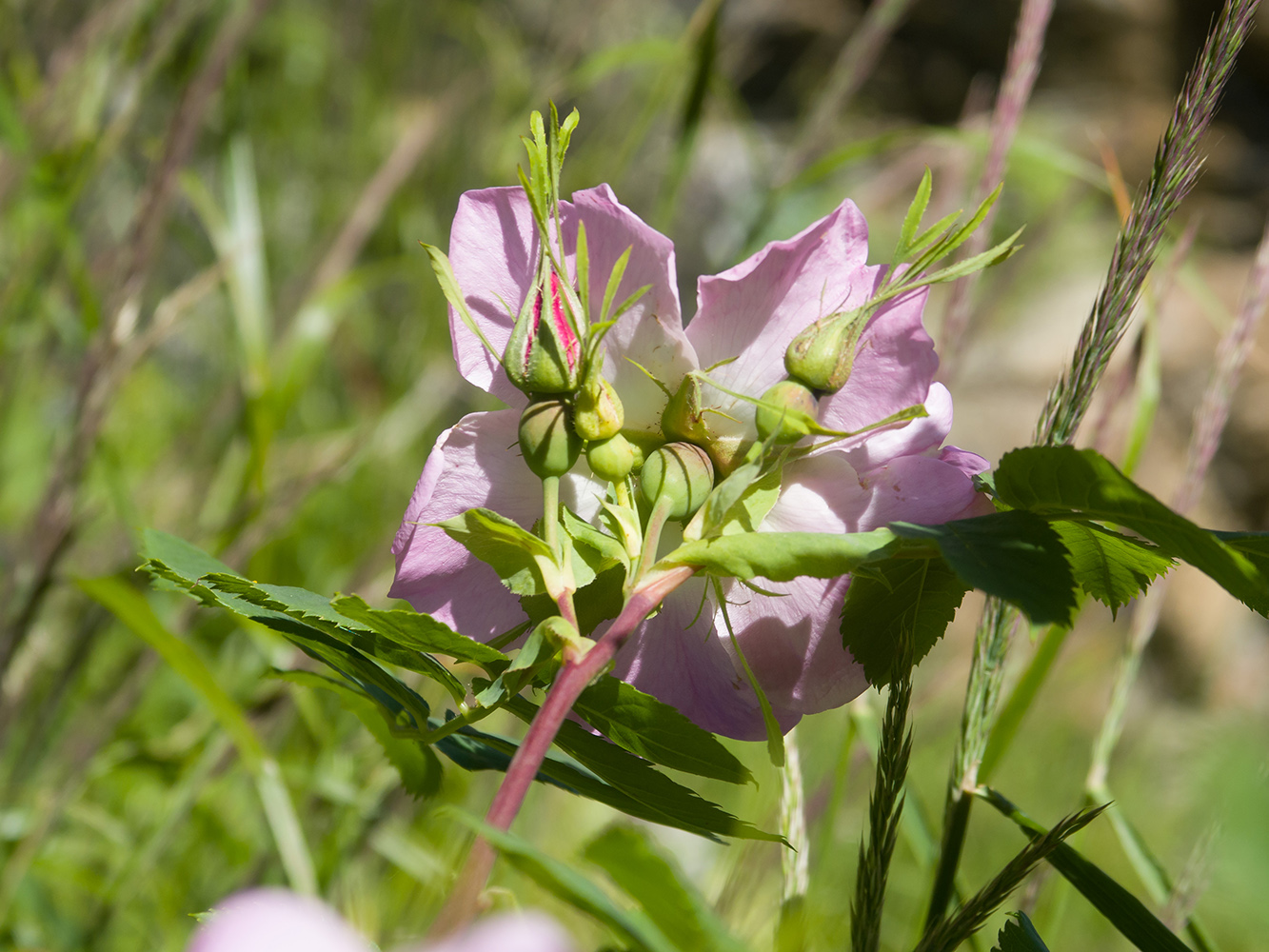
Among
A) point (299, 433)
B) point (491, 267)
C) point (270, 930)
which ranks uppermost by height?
point (299, 433)

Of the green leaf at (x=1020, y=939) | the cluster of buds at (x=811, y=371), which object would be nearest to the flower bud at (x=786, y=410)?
the cluster of buds at (x=811, y=371)

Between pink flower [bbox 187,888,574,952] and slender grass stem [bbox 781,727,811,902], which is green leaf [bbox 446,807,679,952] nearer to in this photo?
pink flower [bbox 187,888,574,952]

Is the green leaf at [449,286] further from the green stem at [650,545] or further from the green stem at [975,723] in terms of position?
the green stem at [975,723]

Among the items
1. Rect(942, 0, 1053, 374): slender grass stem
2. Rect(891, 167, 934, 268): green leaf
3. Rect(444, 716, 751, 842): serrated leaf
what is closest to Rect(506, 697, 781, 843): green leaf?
Rect(444, 716, 751, 842): serrated leaf

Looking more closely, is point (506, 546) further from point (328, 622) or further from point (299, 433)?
point (299, 433)

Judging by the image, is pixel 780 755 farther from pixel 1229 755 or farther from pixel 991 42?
pixel 991 42

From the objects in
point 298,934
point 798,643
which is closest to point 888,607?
point 798,643
